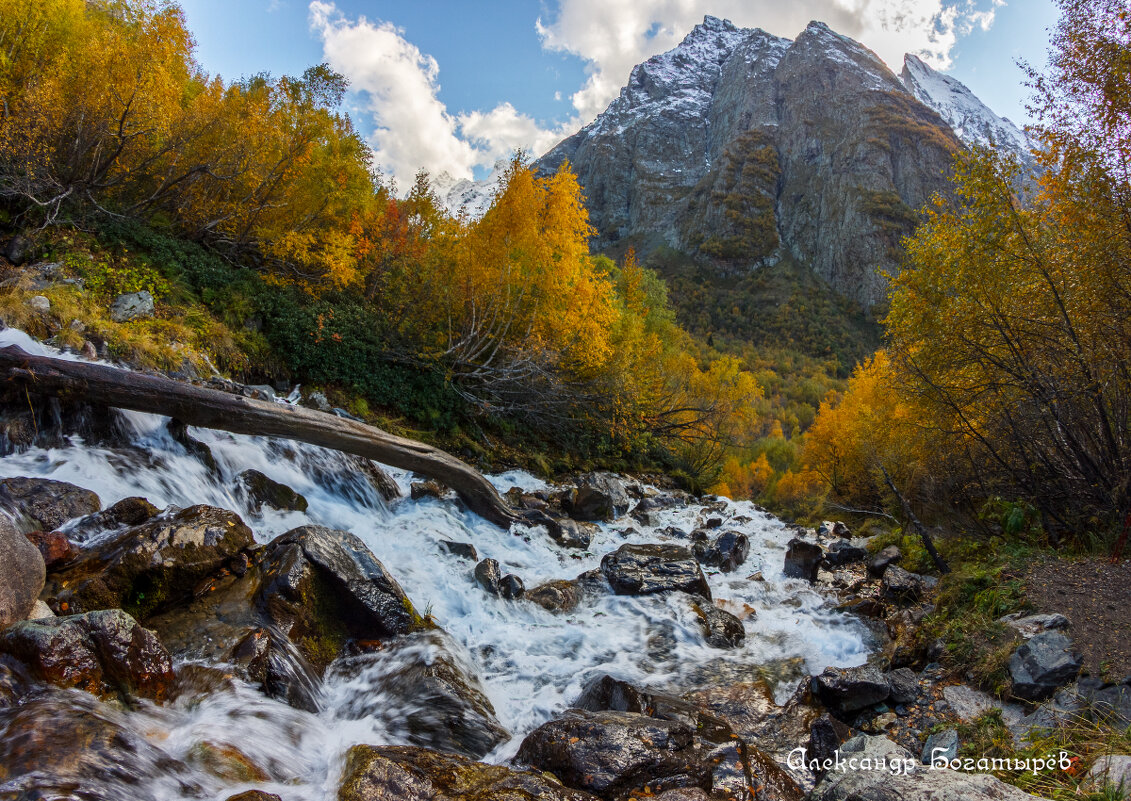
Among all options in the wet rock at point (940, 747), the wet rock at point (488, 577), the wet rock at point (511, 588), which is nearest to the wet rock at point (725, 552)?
the wet rock at point (511, 588)

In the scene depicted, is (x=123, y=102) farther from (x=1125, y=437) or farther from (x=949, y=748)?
(x=1125, y=437)

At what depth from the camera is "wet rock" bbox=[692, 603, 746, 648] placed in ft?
23.1

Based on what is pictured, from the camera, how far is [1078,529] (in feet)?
23.6

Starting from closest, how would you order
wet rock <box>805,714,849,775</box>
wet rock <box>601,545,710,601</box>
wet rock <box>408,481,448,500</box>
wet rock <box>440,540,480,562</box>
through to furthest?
wet rock <box>805,714,849,775</box> < wet rock <box>440,540,480,562</box> < wet rock <box>601,545,710,601</box> < wet rock <box>408,481,448,500</box>

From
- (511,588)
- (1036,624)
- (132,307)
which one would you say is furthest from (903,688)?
(132,307)

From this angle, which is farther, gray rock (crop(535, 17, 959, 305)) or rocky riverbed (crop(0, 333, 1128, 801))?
gray rock (crop(535, 17, 959, 305))

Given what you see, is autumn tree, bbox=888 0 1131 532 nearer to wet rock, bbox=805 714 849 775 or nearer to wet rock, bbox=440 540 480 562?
wet rock, bbox=805 714 849 775

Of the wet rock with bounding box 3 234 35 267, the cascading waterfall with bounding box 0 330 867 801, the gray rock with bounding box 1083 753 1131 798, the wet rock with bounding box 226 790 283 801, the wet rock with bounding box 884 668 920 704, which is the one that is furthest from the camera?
the wet rock with bounding box 3 234 35 267

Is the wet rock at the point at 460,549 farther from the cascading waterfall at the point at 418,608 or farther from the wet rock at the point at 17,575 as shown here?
the wet rock at the point at 17,575

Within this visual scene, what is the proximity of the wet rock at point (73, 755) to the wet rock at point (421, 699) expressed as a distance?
154cm

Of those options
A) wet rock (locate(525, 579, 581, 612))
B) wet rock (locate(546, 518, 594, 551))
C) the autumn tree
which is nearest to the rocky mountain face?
the autumn tree

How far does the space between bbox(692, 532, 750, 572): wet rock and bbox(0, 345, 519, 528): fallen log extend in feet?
18.4

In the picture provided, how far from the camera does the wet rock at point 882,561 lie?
972 cm

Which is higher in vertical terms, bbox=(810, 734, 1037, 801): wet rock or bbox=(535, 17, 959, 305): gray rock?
bbox=(535, 17, 959, 305): gray rock
